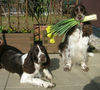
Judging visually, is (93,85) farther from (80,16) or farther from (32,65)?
(80,16)

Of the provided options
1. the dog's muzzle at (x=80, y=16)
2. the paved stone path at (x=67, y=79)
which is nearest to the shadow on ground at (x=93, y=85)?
the paved stone path at (x=67, y=79)

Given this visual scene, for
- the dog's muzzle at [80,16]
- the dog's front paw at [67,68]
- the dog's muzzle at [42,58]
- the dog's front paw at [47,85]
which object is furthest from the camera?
the dog's front paw at [67,68]

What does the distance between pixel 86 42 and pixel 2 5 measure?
4.04 m

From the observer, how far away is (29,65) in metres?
4.06

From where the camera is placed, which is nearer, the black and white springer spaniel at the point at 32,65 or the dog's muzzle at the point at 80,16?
the black and white springer spaniel at the point at 32,65

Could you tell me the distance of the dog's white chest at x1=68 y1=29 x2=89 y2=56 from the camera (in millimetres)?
4723

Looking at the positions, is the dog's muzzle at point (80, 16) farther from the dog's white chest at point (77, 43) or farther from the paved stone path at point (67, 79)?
the paved stone path at point (67, 79)

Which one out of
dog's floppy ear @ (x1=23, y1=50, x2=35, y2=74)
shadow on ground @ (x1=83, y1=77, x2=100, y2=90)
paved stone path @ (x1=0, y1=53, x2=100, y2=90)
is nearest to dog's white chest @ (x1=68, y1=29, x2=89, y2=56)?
paved stone path @ (x1=0, y1=53, x2=100, y2=90)

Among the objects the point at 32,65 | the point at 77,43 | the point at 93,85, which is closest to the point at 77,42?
the point at 77,43

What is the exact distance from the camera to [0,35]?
578 cm

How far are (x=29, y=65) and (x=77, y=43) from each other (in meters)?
1.45

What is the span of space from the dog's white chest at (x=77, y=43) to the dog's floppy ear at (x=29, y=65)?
125cm

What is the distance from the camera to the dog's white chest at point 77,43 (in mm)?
4723

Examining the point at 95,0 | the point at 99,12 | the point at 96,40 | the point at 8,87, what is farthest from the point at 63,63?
the point at 95,0
